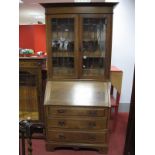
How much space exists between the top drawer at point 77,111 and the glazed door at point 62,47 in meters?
0.43

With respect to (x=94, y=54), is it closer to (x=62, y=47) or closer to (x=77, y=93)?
(x=62, y=47)

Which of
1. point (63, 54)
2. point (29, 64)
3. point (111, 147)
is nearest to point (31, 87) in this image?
point (29, 64)

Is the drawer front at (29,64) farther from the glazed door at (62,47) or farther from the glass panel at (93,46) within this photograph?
the glass panel at (93,46)

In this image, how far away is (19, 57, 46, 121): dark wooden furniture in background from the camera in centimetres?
243

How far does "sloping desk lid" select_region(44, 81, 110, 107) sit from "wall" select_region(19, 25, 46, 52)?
1227 mm

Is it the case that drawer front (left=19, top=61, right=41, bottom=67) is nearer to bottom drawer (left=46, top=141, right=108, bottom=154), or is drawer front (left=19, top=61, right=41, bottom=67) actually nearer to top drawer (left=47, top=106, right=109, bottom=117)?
top drawer (left=47, top=106, right=109, bottom=117)

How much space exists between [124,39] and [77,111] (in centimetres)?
185

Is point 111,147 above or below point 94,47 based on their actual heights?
below

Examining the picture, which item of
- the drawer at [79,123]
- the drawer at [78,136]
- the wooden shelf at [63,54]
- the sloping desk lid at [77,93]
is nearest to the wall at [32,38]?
the wooden shelf at [63,54]

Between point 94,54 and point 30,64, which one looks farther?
point 30,64

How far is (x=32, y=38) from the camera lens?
3.25 metres

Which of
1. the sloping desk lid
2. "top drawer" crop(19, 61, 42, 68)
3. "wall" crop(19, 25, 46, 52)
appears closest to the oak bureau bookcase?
the sloping desk lid
